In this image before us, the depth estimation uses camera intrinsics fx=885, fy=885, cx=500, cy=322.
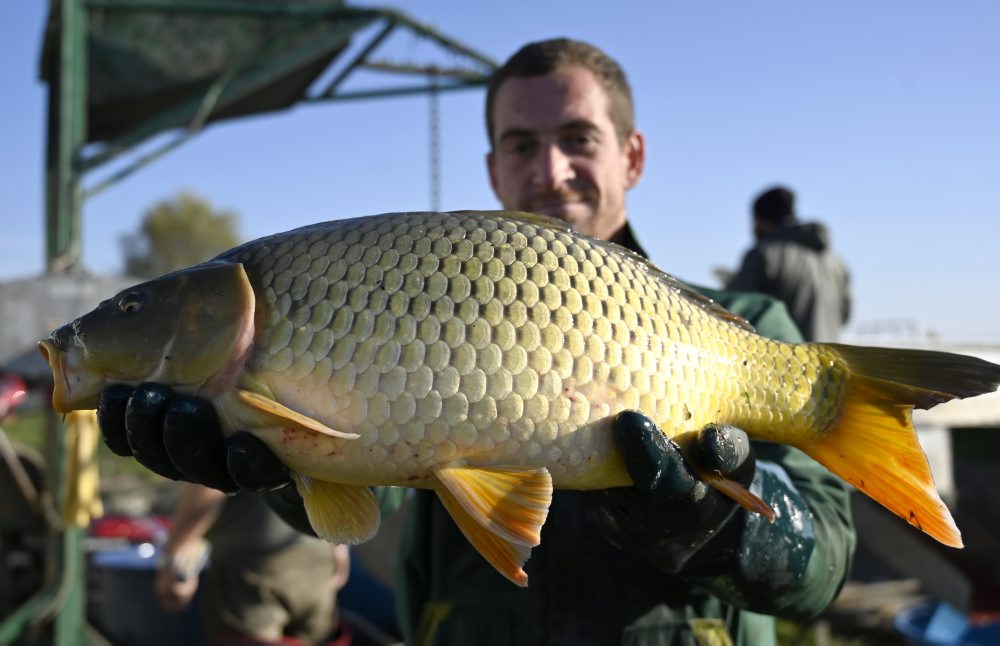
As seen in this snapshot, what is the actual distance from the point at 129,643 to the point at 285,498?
2762 mm

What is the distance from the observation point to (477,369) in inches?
42.8

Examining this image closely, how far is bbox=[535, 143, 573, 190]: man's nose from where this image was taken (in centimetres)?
176

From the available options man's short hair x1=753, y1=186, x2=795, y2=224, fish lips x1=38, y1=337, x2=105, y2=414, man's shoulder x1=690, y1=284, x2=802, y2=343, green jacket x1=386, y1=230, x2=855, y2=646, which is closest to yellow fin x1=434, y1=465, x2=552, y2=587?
green jacket x1=386, y1=230, x2=855, y2=646

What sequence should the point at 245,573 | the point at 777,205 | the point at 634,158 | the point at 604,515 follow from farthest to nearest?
1. the point at 777,205
2. the point at 245,573
3. the point at 634,158
4. the point at 604,515

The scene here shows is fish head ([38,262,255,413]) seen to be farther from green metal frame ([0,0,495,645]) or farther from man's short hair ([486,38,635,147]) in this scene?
green metal frame ([0,0,495,645])

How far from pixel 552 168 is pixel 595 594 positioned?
81 cm

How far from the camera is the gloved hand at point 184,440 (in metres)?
1.14

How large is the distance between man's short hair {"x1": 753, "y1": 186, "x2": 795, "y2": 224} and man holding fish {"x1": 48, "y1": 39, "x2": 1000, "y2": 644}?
291 cm

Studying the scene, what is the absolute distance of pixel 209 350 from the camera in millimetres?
1165

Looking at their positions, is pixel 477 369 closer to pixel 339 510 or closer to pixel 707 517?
pixel 339 510

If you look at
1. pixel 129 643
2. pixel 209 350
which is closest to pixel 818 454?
pixel 209 350

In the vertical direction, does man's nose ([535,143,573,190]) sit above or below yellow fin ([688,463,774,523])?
above

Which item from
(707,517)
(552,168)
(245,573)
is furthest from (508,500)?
(245,573)

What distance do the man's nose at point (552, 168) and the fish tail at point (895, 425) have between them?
695 mm
